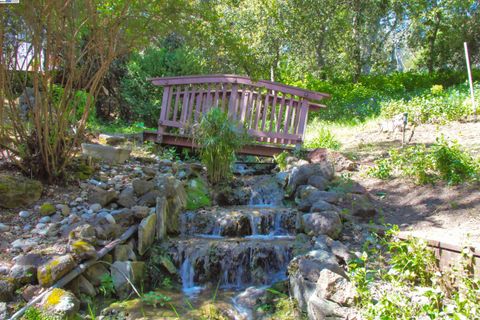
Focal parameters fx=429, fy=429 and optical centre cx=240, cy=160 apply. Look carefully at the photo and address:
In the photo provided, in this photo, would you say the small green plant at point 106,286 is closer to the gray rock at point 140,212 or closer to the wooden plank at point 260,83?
the gray rock at point 140,212

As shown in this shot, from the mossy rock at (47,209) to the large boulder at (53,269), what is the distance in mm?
884

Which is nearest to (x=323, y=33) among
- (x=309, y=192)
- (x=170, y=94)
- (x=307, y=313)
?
(x=170, y=94)

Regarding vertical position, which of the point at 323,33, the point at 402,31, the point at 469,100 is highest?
the point at 402,31

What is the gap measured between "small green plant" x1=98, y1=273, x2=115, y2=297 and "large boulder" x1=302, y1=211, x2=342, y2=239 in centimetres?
192

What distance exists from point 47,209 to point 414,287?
10.5 feet

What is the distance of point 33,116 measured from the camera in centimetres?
435

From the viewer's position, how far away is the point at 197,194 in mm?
5363

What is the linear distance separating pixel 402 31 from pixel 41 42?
15065 mm

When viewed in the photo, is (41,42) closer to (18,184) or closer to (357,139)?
(18,184)

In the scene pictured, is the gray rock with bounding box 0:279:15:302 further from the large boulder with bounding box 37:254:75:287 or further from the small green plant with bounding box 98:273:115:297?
the small green plant with bounding box 98:273:115:297

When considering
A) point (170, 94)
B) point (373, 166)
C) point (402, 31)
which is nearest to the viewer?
point (373, 166)

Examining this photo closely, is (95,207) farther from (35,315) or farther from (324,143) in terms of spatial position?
(324,143)

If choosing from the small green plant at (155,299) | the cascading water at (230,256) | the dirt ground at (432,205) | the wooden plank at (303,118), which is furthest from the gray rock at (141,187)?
the wooden plank at (303,118)

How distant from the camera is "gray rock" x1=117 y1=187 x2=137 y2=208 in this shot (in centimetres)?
441
